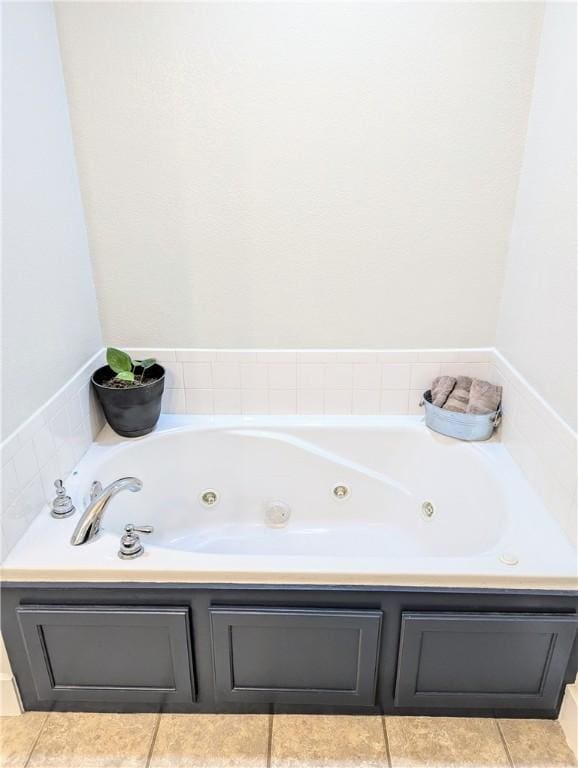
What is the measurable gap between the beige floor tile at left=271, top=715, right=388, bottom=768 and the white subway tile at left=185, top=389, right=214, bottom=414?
1.18 meters

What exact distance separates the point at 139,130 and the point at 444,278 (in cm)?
128

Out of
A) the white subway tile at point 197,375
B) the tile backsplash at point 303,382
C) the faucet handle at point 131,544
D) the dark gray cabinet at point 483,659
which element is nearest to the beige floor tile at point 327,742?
the dark gray cabinet at point 483,659

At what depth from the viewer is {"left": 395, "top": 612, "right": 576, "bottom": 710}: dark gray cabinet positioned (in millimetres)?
1437

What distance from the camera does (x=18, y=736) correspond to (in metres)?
1.54

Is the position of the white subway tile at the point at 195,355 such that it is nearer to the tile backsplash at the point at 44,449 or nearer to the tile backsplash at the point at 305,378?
the tile backsplash at the point at 305,378

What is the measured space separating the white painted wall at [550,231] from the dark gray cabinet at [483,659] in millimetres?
603

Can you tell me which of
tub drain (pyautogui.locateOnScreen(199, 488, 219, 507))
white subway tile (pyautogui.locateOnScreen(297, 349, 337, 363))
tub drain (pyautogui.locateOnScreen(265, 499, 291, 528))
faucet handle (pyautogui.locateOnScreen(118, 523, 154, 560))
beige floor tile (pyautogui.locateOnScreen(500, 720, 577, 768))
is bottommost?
beige floor tile (pyautogui.locateOnScreen(500, 720, 577, 768))

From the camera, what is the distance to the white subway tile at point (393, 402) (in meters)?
2.23

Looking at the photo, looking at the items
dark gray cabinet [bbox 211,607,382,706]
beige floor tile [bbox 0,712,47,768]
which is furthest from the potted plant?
beige floor tile [bbox 0,712,47,768]

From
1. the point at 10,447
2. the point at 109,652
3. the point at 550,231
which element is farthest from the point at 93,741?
the point at 550,231

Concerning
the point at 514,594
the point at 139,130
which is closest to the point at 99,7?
the point at 139,130

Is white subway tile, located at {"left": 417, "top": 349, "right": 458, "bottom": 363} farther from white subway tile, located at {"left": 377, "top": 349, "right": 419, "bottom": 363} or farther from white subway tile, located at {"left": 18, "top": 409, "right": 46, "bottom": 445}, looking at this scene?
white subway tile, located at {"left": 18, "top": 409, "right": 46, "bottom": 445}

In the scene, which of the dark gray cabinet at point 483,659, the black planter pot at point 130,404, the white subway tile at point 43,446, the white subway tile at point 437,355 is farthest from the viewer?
the white subway tile at point 437,355

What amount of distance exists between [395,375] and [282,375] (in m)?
0.48
